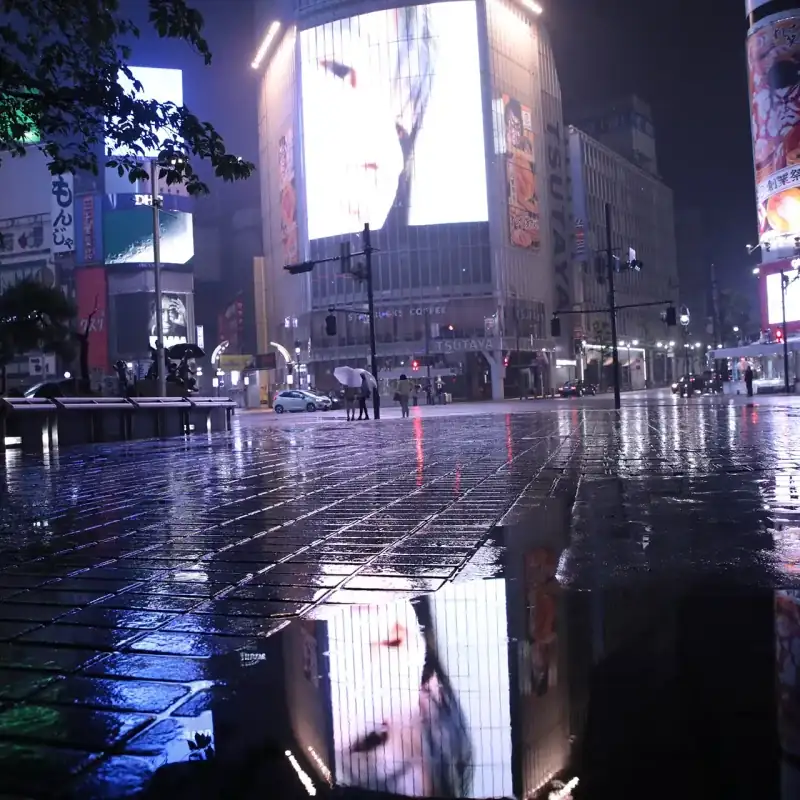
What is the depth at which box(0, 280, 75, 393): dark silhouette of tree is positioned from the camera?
93.7ft

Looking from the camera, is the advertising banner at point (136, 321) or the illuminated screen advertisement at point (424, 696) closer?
the illuminated screen advertisement at point (424, 696)

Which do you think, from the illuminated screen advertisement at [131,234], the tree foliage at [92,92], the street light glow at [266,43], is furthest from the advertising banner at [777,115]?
the tree foliage at [92,92]

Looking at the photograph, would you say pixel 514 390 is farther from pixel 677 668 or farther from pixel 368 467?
pixel 677 668

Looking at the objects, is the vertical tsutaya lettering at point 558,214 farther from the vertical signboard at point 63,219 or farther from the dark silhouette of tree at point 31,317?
the dark silhouette of tree at point 31,317

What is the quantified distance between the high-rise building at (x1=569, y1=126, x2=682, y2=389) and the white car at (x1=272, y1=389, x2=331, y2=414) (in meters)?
36.3

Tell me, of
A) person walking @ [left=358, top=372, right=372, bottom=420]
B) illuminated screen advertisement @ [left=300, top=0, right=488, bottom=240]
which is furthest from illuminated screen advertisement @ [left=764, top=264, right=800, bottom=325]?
person walking @ [left=358, top=372, right=372, bottom=420]

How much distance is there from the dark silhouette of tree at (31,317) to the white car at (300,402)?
27.1 metres

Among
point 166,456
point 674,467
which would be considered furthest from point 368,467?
point 166,456

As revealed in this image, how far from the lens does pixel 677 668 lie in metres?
3.14

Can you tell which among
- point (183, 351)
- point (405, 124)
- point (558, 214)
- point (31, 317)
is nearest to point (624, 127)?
point (558, 214)

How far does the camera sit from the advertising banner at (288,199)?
272 ft

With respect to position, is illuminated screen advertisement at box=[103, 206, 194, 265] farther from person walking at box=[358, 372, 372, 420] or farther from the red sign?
person walking at box=[358, 372, 372, 420]

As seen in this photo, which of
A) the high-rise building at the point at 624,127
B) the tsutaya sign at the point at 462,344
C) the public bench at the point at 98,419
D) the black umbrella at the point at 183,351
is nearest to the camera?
the public bench at the point at 98,419

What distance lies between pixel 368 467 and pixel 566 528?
20.1 feet
